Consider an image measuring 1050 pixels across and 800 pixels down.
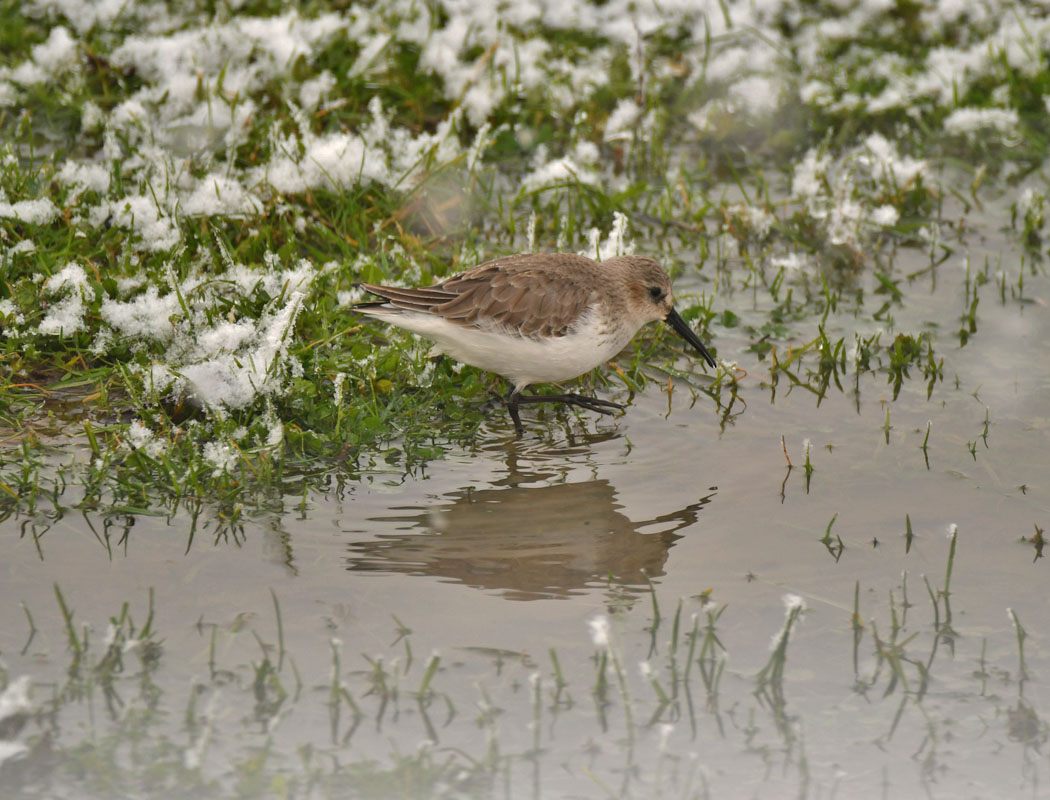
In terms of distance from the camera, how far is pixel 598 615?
475cm

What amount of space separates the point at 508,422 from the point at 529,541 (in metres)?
1.18

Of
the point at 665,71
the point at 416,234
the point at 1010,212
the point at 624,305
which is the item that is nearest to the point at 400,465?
the point at 624,305

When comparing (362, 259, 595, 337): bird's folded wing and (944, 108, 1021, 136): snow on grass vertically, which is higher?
(944, 108, 1021, 136): snow on grass

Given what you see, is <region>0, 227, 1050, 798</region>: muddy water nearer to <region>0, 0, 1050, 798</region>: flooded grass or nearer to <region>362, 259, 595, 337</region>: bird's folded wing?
<region>0, 0, 1050, 798</region>: flooded grass

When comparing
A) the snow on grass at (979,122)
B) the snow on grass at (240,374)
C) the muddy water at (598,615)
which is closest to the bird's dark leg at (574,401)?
the muddy water at (598,615)

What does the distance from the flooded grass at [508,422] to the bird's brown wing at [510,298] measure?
1.30 ft

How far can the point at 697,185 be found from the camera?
888cm

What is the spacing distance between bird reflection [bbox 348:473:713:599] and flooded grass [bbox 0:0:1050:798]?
2cm

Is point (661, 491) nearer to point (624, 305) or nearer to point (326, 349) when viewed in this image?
point (624, 305)

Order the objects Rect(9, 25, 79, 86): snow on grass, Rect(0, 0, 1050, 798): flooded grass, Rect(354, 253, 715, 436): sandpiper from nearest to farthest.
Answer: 1. Rect(0, 0, 1050, 798): flooded grass
2. Rect(354, 253, 715, 436): sandpiper
3. Rect(9, 25, 79, 86): snow on grass

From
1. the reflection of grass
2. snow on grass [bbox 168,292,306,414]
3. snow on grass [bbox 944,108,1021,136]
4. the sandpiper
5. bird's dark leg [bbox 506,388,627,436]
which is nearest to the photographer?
the reflection of grass

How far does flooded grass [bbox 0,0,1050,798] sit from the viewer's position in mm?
4113

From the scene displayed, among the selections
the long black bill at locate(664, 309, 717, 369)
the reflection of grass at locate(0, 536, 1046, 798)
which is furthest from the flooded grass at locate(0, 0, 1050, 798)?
the long black bill at locate(664, 309, 717, 369)

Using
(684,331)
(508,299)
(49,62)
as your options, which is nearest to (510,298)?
(508,299)
